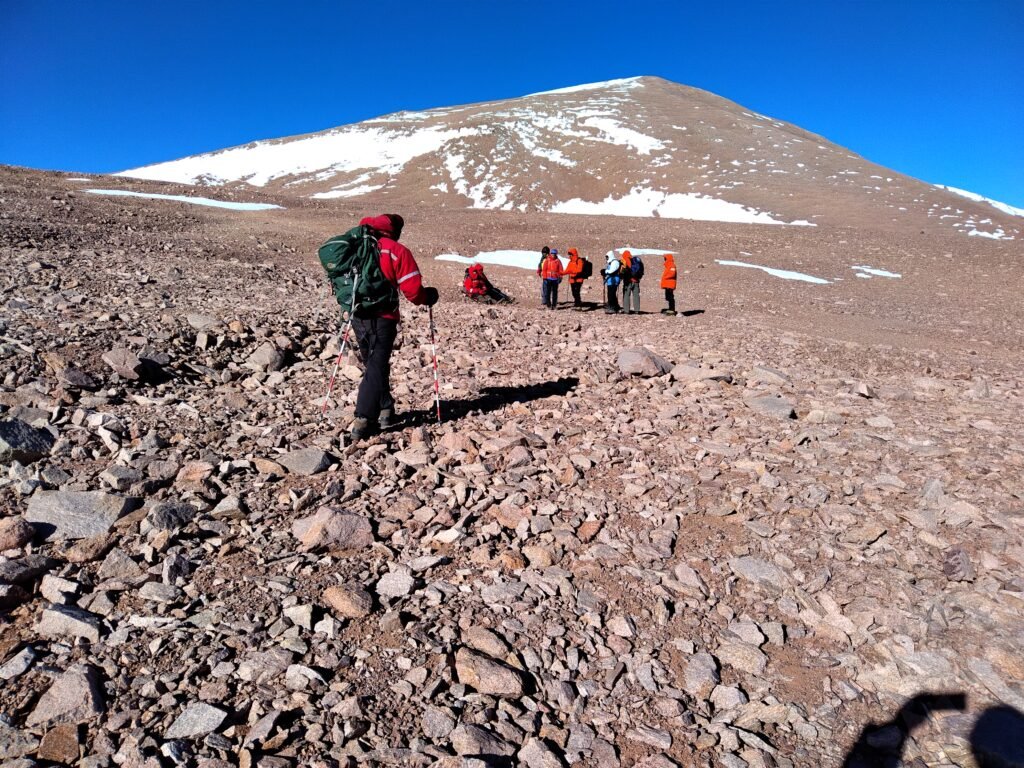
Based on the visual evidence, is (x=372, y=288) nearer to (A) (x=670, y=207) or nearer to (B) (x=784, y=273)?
(B) (x=784, y=273)

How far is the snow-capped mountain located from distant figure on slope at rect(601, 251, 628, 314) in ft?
121

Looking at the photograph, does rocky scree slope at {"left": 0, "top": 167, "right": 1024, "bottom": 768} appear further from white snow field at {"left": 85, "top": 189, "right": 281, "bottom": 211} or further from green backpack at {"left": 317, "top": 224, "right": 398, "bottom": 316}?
white snow field at {"left": 85, "top": 189, "right": 281, "bottom": 211}

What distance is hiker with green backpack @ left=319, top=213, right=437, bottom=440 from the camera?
5758mm

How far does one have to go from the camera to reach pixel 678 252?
87.0 feet

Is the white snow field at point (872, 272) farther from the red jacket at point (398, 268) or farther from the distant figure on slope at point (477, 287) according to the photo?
the red jacket at point (398, 268)

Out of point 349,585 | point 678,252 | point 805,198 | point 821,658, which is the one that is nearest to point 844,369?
point 821,658

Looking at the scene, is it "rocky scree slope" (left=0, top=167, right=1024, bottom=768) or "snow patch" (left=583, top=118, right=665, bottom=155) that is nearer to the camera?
"rocky scree slope" (left=0, top=167, right=1024, bottom=768)

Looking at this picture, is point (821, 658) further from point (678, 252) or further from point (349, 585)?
point (678, 252)

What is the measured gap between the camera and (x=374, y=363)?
5977 millimetres

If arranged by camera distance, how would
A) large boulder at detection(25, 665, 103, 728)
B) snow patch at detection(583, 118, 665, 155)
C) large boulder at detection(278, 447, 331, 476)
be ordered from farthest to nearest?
snow patch at detection(583, 118, 665, 155) < large boulder at detection(278, 447, 331, 476) < large boulder at detection(25, 665, 103, 728)

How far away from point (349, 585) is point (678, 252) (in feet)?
83.9

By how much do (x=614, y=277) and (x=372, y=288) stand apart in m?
10.5

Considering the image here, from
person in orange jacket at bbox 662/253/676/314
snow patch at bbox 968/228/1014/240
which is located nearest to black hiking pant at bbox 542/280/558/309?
person in orange jacket at bbox 662/253/676/314

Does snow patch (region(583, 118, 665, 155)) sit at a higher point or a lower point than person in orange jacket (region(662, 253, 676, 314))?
higher
